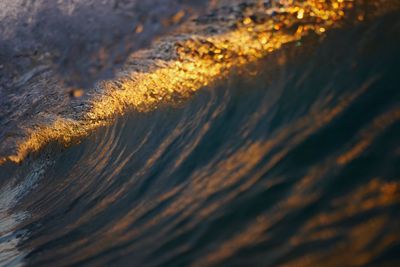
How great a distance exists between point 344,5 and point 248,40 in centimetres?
70

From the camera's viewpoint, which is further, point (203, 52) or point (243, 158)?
point (203, 52)

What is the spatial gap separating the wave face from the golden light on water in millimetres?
11

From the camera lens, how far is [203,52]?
297cm

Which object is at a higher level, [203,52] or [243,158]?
[203,52]

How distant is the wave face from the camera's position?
1.49 metres

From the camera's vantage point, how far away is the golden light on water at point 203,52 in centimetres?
249

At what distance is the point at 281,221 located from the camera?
5.16 feet

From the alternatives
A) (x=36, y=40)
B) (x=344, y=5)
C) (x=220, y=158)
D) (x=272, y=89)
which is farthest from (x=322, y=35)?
(x=36, y=40)

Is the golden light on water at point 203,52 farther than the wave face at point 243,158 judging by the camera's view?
Yes

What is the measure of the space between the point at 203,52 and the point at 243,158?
47.0 inches

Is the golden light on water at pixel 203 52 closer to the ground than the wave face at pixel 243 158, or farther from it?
farther from it

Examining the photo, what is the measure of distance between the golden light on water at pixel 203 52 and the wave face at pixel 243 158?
0.04ft

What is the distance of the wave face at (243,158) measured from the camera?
149cm

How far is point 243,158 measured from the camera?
2.12 meters
